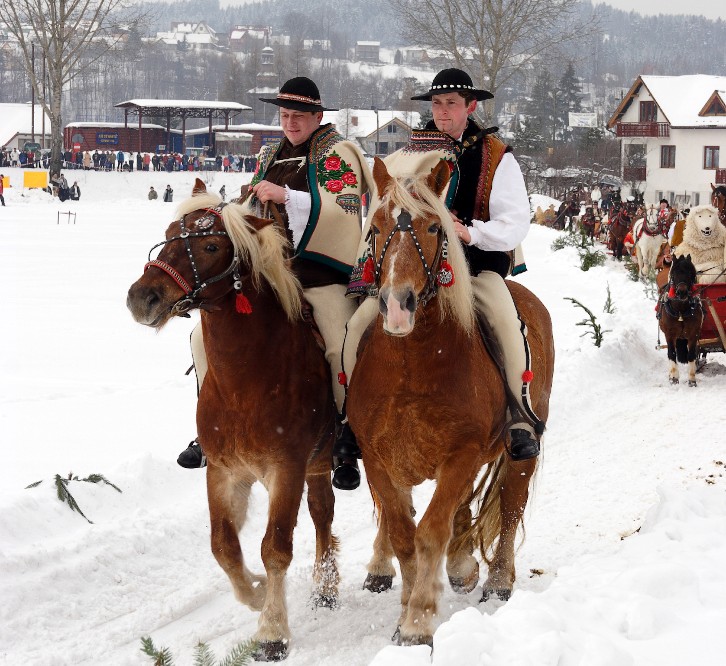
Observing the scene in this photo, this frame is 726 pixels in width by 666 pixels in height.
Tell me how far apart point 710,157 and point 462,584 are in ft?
198

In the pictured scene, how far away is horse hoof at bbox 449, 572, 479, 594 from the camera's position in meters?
5.71

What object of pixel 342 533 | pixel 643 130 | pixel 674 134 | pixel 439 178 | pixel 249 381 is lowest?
pixel 342 533

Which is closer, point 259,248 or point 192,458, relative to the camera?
point 259,248

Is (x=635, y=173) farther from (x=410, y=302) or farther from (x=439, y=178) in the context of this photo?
(x=410, y=302)

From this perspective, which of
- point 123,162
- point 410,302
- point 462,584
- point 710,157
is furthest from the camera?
point 710,157

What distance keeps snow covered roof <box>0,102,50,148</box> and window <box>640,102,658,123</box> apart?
44.6m

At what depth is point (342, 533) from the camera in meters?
6.79

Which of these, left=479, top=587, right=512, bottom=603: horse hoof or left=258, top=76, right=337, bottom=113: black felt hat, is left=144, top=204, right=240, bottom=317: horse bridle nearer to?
left=258, top=76, right=337, bottom=113: black felt hat

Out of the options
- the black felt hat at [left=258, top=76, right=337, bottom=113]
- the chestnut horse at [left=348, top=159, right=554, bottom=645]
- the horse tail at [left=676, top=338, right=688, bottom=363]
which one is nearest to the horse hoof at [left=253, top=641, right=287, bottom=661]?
the chestnut horse at [left=348, top=159, right=554, bottom=645]

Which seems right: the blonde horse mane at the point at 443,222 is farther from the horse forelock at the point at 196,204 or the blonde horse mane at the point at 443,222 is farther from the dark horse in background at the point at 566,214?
the dark horse in background at the point at 566,214

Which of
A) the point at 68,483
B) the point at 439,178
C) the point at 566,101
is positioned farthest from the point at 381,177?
the point at 566,101

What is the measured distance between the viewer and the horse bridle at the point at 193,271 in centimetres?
462

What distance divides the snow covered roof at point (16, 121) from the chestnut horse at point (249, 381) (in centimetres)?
7315

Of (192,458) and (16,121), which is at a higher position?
(16,121)
